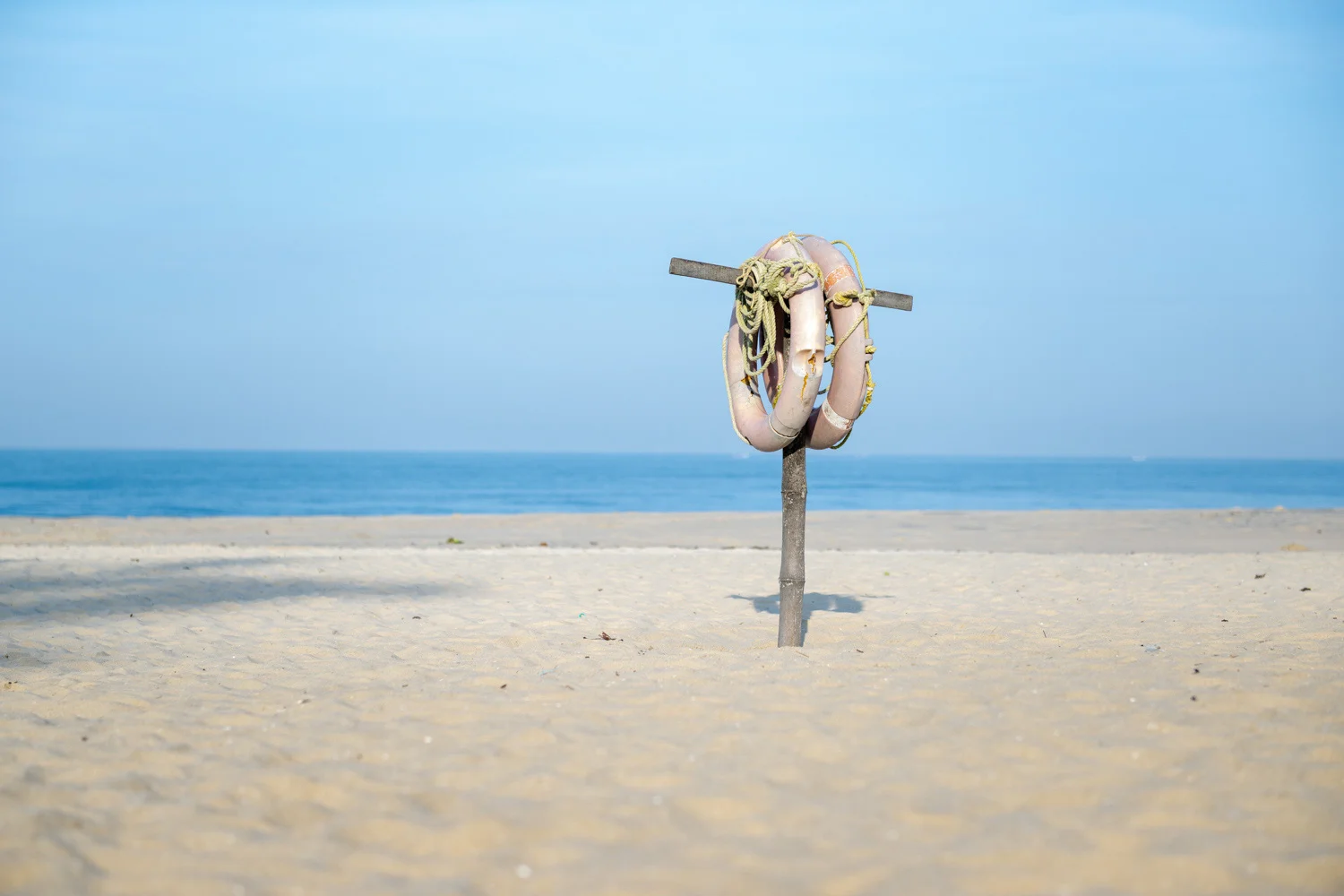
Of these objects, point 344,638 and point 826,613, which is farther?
point 826,613

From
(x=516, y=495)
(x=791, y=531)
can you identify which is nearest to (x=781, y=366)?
(x=791, y=531)

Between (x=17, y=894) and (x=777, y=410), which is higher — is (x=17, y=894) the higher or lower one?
the lower one

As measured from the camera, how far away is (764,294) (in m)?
6.39

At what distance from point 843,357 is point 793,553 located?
4.39ft

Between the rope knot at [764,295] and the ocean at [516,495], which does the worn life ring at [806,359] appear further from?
the ocean at [516,495]

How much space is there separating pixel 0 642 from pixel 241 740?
142 inches

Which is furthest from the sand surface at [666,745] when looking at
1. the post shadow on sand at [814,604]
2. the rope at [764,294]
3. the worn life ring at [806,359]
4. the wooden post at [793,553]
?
the rope at [764,294]

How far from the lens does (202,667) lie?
598 cm

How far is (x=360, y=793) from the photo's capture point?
11.9 feet

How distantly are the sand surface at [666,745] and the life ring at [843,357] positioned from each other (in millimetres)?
1421

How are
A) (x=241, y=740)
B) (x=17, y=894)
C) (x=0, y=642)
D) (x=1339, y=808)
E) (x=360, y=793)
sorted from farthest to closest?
(x=0, y=642), (x=241, y=740), (x=360, y=793), (x=1339, y=808), (x=17, y=894)

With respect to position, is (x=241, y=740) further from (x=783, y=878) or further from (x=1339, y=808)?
(x=1339, y=808)

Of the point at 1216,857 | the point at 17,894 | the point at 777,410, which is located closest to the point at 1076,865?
the point at 1216,857

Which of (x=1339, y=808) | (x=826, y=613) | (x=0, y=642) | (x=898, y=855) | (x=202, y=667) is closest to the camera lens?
(x=898, y=855)
